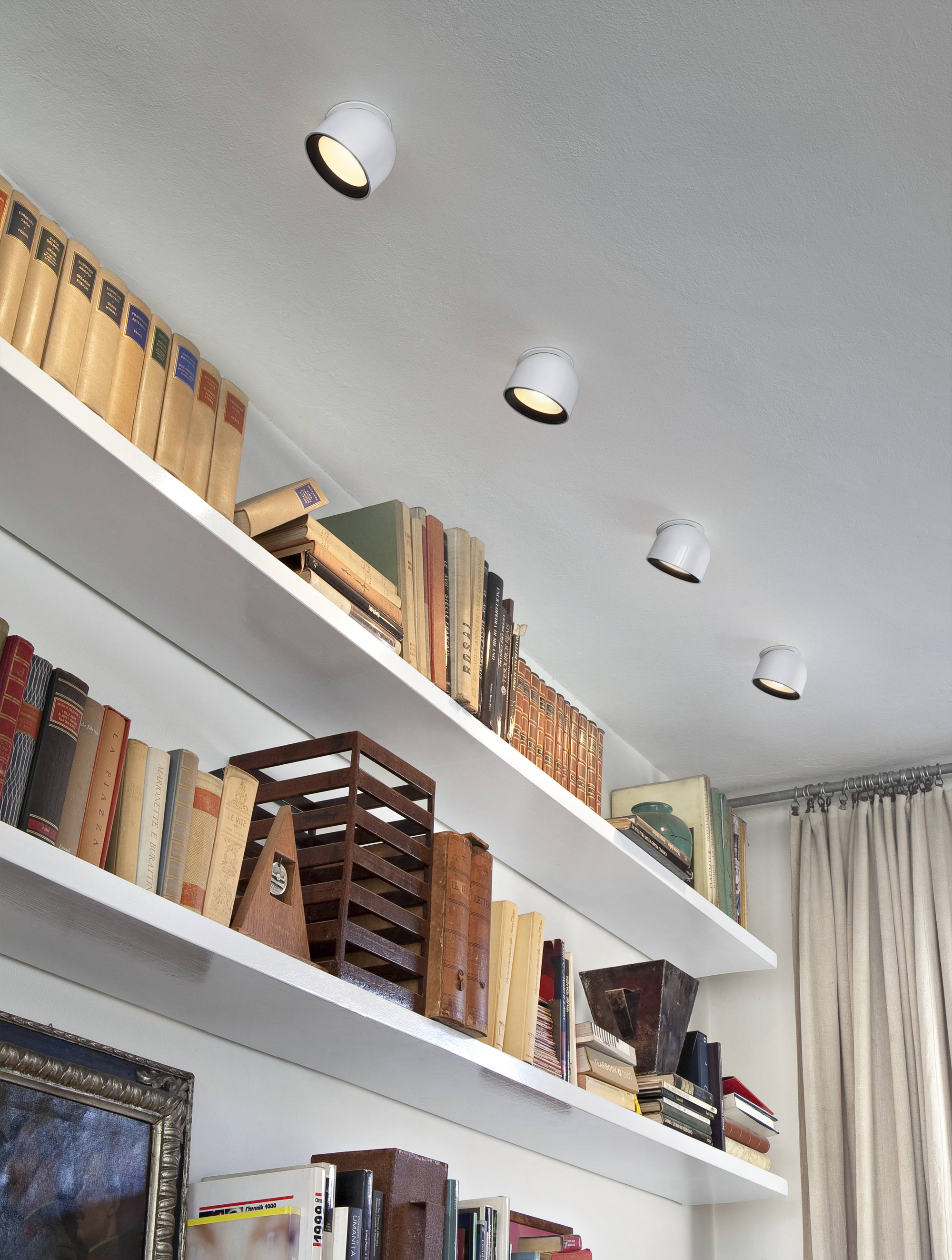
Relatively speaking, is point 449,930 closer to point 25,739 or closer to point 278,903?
point 278,903

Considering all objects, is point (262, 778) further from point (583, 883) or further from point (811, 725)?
point (811, 725)

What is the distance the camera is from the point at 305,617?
5.83 ft

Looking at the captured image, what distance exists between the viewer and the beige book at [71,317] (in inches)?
58.5

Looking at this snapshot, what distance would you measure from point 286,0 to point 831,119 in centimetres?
73

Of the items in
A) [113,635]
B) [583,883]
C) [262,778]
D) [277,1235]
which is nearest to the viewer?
[277,1235]

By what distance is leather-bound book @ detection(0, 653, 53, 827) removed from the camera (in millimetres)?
1265

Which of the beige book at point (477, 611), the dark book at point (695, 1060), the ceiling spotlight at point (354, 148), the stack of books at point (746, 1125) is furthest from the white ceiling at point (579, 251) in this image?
the stack of books at point (746, 1125)

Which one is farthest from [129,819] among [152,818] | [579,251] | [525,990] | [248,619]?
[579,251]

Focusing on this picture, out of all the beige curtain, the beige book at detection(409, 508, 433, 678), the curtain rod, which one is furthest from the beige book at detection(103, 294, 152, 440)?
the beige curtain

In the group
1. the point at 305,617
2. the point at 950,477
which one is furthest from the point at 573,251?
→ the point at 950,477

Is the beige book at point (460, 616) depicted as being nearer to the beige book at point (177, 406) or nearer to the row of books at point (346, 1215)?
the beige book at point (177, 406)

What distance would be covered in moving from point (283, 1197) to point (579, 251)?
1376 millimetres

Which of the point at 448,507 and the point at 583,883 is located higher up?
the point at 448,507

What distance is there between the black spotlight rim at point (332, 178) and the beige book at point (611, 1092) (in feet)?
5.23
